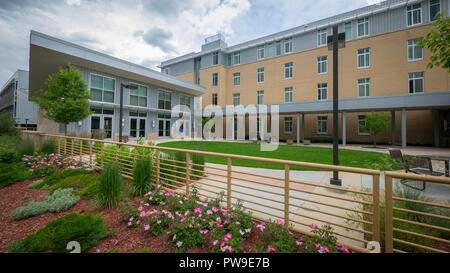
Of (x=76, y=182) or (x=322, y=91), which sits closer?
(x=76, y=182)

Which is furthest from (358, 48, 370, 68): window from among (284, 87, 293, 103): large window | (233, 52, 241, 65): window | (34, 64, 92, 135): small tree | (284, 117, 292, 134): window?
(34, 64, 92, 135): small tree

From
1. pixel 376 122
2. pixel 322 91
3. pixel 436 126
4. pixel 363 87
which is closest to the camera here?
pixel 376 122

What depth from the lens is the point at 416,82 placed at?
19000mm

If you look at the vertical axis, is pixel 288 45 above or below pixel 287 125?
above

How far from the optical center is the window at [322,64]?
23562 millimetres

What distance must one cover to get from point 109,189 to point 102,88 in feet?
61.7

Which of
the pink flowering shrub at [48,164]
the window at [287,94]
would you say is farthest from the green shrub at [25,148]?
the window at [287,94]

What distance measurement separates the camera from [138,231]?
10.1 feet

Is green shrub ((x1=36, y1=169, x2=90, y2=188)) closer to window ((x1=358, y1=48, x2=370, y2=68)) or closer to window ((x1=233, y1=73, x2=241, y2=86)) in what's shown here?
window ((x1=233, y1=73, x2=241, y2=86))

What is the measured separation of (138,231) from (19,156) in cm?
938

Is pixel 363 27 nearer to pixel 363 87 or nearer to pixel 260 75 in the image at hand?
pixel 363 87

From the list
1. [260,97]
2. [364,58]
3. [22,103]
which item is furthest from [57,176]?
[22,103]
